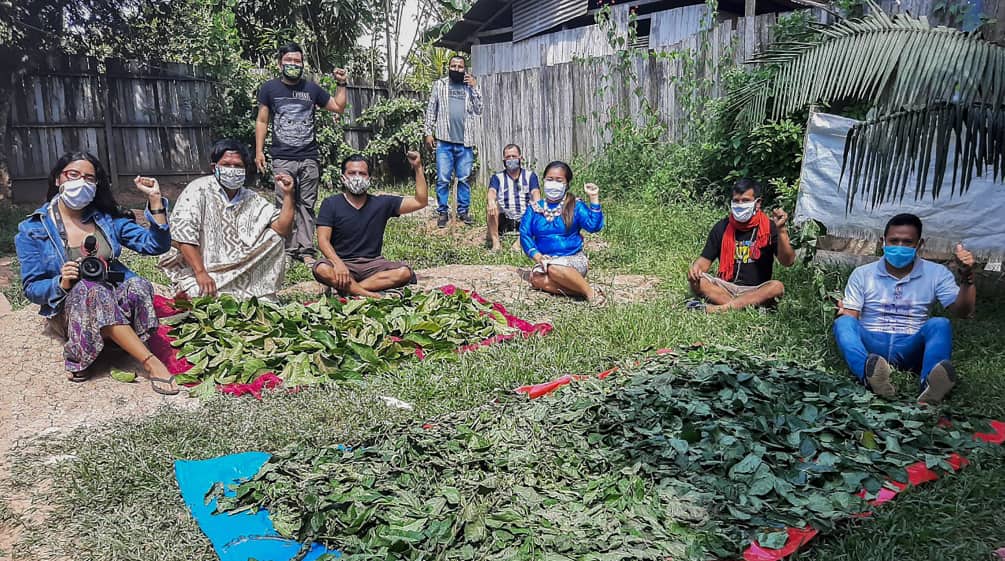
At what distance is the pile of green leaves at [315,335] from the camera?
13.2ft

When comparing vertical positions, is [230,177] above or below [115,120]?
below

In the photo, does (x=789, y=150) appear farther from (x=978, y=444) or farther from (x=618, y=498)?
(x=618, y=498)

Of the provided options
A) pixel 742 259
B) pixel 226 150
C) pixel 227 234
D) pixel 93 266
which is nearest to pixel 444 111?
pixel 226 150

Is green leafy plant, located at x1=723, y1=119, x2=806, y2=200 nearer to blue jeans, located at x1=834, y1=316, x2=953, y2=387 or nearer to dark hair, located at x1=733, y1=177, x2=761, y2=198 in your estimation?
dark hair, located at x1=733, y1=177, x2=761, y2=198

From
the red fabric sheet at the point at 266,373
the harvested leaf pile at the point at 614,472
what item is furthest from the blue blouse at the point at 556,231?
the harvested leaf pile at the point at 614,472

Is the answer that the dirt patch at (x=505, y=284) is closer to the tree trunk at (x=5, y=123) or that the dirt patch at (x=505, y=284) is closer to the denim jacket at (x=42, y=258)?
the denim jacket at (x=42, y=258)

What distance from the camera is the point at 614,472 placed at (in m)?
2.71

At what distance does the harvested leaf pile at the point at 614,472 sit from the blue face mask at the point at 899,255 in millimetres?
817

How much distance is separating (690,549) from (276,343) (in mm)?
2774

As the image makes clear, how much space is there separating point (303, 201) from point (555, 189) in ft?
8.53

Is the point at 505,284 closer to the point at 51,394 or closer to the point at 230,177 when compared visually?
the point at 230,177

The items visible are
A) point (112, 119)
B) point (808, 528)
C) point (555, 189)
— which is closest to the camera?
point (808, 528)

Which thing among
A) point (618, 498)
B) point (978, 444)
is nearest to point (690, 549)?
point (618, 498)

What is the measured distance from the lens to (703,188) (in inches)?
333
